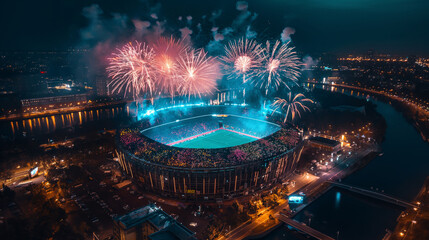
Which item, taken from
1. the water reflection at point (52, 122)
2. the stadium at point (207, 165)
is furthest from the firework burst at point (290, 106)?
the water reflection at point (52, 122)

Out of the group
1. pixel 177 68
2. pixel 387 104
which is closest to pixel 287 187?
pixel 177 68

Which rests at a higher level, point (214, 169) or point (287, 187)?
point (214, 169)

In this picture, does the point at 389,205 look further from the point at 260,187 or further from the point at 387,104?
the point at 387,104

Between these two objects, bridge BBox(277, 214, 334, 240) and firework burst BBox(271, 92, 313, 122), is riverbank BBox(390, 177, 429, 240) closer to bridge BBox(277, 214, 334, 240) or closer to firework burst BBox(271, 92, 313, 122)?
bridge BBox(277, 214, 334, 240)

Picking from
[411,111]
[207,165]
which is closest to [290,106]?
[411,111]

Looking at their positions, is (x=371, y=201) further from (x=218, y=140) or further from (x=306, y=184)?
(x=218, y=140)

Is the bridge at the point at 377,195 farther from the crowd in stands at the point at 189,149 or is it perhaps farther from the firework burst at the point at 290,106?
the firework burst at the point at 290,106
